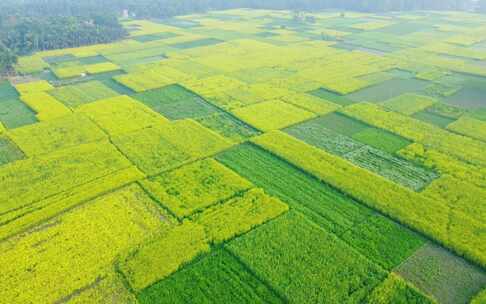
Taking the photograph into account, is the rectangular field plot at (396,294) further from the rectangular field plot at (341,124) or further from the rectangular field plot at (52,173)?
the rectangular field plot at (52,173)

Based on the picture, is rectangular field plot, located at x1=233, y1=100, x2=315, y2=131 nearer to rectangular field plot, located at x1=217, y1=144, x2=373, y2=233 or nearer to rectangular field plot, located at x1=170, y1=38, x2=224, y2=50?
rectangular field plot, located at x1=217, y1=144, x2=373, y2=233

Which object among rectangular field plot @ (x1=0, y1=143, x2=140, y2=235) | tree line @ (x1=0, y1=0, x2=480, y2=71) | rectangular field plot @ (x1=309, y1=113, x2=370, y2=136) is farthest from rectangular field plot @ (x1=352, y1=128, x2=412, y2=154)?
tree line @ (x1=0, y1=0, x2=480, y2=71)

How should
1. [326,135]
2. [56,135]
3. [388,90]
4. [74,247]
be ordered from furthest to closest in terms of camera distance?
[388,90] → [326,135] → [56,135] → [74,247]

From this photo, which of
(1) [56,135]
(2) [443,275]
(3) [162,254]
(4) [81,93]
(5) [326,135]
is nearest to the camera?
(2) [443,275]

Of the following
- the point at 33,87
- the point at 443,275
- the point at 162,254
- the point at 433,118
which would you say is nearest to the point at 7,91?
the point at 33,87

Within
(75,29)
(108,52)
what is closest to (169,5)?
(75,29)

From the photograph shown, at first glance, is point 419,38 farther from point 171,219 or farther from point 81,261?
point 81,261

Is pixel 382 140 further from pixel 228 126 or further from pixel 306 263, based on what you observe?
pixel 306 263
